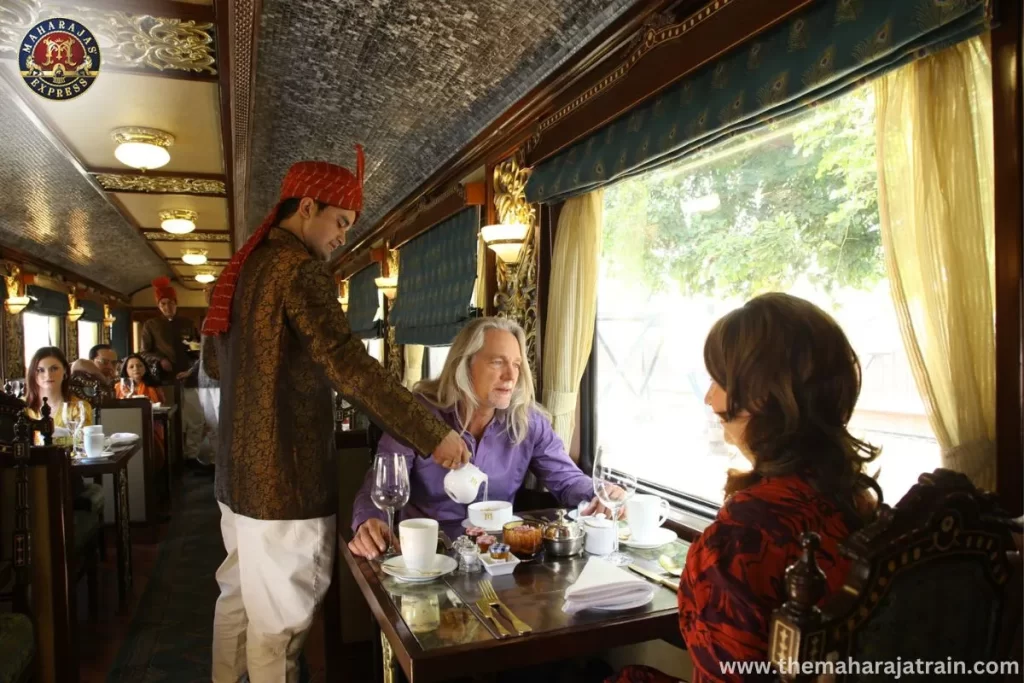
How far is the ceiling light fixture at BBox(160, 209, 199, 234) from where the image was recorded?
Result: 7.06 metres

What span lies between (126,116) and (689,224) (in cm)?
365

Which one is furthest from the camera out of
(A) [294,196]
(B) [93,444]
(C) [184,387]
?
(C) [184,387]

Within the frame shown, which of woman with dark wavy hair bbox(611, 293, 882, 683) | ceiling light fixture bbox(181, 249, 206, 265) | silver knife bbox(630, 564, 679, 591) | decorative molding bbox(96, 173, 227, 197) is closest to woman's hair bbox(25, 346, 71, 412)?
decorative molding bbox(96, 173, 227, 197)

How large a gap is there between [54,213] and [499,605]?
7.30m

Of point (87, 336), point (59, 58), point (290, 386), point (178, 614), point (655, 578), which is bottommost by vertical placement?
point (178, 614)

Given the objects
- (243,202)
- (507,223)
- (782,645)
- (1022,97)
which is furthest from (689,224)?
(243,202)

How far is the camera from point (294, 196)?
7.45 ft

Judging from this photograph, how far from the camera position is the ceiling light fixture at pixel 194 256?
979cm

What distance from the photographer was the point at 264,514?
2150 mm

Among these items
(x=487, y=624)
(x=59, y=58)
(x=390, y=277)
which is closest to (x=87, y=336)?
(x=390, y=277)

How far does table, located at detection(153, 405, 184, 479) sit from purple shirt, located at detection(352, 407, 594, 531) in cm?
454

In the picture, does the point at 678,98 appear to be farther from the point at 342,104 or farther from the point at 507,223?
the point at 342,104

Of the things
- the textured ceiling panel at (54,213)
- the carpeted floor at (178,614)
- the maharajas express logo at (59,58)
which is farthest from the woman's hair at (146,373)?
the maharajas express logo at (59,58)

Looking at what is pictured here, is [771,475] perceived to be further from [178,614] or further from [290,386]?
[178,614]
